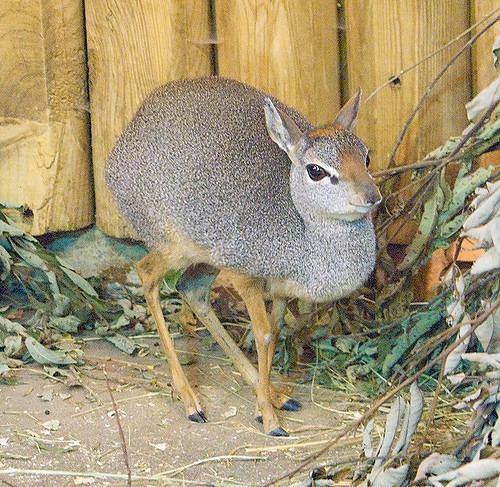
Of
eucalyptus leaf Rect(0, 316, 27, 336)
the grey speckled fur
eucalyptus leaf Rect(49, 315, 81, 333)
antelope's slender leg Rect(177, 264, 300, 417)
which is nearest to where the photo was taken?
the grey speckled fur

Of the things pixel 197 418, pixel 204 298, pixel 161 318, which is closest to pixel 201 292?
pixel 204 298

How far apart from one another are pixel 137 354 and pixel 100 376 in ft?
1.02

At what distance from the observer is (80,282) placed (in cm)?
527

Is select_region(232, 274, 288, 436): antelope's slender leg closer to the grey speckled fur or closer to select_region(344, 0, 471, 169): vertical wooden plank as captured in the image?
the grey speckled fur

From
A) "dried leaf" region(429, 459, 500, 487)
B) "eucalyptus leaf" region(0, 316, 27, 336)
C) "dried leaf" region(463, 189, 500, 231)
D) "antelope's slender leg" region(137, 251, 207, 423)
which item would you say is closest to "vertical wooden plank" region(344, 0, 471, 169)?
"antelope's slender leg" region(137, 251, 207, 423)

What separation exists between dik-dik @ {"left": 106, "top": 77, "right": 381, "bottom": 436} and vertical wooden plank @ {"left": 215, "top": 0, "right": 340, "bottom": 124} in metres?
0.35

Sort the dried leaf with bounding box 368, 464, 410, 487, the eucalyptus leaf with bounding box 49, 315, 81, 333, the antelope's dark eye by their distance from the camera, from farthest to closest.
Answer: the eucalyptus leaf with bounding box 49, 315, 81, 333 → the antelope's dark eye → the dried leaf with bounding box 368, 464, 410, 487

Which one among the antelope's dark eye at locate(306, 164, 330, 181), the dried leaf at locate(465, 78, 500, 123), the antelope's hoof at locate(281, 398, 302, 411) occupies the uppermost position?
the dried leaf at locate(465, 78, 500, 123)

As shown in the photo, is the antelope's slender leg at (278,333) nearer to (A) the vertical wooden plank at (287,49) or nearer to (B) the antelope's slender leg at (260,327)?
(B) the antelope's slender leg at (260,327)

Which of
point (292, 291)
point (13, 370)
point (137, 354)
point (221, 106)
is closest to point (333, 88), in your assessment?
point (221, 106)

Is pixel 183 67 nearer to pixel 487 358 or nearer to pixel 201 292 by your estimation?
pixel 201 292

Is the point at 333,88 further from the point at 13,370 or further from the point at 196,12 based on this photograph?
the point at 13,370

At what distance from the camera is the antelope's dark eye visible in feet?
13.5

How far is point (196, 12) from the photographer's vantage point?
5.02m
